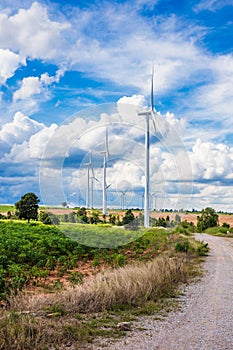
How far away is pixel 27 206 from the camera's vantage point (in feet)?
237

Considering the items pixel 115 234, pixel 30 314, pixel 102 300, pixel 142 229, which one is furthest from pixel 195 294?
pixel 142 229

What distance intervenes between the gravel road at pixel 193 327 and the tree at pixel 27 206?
6002cm

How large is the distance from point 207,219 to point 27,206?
30101mm

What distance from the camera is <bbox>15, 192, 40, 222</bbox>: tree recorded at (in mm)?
71812

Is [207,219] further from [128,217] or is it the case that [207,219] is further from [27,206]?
[27,206]

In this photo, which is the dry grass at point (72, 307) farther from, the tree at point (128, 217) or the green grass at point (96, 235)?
the tree at point (128, 217)

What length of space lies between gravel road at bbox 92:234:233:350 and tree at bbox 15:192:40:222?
2363 inches

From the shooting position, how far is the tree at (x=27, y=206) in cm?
7181

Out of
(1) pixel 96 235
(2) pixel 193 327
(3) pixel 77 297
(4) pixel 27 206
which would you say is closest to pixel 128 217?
(1) pixel 96 235

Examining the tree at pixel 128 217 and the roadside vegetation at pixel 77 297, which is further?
the tree at pixel 128 217

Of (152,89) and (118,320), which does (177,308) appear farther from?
(152,89)

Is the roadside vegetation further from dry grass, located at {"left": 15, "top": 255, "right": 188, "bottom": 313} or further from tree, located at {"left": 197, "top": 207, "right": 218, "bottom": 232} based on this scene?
tree, located at {"left": 197, "top": 207, "right": 218, "bottom": 232}

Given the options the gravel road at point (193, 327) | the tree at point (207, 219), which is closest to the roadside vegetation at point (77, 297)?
the gravel road at point (193, 327)

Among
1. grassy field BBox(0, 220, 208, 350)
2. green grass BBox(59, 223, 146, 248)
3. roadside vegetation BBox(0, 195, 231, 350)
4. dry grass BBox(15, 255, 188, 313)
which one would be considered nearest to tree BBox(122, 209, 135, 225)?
green grass BBox(59, 223, 146, 248)
